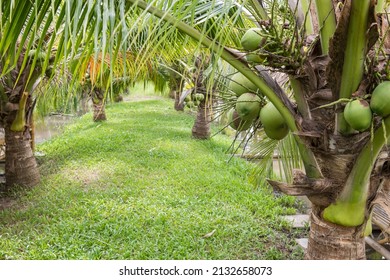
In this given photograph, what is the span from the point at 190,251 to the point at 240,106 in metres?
1.47

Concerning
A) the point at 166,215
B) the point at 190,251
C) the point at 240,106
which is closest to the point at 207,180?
the point at 166,215

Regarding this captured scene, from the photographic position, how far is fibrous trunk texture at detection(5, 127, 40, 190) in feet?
13.1

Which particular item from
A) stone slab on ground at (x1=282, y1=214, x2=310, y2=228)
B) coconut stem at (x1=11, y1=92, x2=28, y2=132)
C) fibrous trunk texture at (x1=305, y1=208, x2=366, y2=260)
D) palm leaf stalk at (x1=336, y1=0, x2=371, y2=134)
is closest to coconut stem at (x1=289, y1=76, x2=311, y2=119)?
palm leaf stalk at (x1=336, y1=0, x2=371, y2=134)

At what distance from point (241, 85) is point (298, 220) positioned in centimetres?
238

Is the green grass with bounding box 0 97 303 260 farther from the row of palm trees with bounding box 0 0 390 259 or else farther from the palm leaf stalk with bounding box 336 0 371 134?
the palm leaf stalk with bounding box 336 0 371 134

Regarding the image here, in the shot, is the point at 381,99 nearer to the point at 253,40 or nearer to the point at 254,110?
the point at 253,40

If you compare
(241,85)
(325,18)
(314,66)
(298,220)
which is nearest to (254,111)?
(241,85)

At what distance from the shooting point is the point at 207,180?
445cm

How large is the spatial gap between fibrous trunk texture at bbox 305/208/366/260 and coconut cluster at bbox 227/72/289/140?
1.22ft

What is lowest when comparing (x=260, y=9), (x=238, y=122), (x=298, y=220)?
(x=298, y=220)

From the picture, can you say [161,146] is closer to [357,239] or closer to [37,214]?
[37,214]

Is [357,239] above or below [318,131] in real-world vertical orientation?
below

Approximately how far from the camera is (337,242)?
1459 mm
